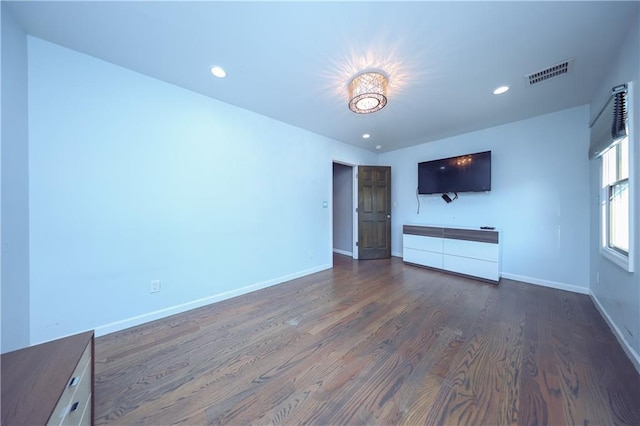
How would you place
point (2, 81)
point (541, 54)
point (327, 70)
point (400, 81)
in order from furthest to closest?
point (400, 81) → point (327, 70) → point (541, 54) → point (2, 81)

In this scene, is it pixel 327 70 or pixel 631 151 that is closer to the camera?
pixel 631 151

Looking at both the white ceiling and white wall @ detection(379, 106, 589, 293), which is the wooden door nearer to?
white wall @ detection(379, 106, 589, 293)

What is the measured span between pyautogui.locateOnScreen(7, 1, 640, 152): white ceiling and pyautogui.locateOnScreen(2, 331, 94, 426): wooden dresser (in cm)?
207

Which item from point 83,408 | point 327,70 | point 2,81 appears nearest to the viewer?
point 83,408

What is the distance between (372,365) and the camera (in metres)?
1.55

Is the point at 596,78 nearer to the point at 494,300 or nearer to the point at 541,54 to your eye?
the point at 541,54

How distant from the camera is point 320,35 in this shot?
1.63m

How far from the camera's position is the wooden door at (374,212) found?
4605mm

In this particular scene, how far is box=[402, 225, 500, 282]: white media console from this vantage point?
3176 millimetres

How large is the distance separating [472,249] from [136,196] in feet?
14.8

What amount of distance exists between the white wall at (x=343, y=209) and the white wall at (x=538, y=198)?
2.04m

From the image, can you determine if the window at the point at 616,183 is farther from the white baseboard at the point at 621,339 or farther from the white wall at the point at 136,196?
the white wall at the point at 136,196

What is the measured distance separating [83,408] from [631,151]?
3747 mm

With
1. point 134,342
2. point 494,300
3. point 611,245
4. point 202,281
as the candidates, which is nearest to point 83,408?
point 134,342
